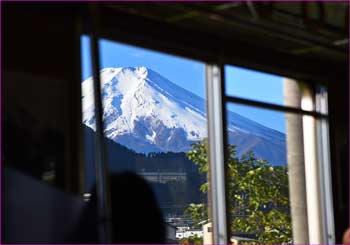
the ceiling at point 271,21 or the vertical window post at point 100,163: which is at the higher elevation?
the ceiling at point 271,21

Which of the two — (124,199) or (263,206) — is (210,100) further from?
(124,199)

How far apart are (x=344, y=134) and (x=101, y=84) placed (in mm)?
2646

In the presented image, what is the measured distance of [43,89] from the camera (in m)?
2.93

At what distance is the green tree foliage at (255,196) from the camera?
12.1 ft

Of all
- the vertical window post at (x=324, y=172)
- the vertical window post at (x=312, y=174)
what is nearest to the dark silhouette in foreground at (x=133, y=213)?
the vertical window post at (x=312, y=174)

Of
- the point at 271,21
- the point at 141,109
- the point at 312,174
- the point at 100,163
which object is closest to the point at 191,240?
the point at 100,163

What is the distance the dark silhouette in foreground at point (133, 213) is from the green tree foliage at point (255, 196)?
54cm

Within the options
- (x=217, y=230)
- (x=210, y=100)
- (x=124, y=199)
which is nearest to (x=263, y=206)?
(x=217, y=230)

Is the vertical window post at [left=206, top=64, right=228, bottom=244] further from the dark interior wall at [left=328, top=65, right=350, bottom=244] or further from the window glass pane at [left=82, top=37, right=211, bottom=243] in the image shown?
the dark interior wall at [left=328, top=65, right=350, bottom=244]

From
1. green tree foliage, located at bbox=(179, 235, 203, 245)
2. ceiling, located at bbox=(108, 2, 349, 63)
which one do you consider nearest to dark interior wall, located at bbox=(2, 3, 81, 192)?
ceiling, located at bbox=(108, 2, 349, 63)

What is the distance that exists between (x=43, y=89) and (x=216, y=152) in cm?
130

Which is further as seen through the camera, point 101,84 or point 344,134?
point 344,134

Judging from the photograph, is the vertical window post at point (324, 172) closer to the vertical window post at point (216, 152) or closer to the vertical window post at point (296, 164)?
the vertical window post at point (296, 164)

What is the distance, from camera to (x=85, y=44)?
3.01m
